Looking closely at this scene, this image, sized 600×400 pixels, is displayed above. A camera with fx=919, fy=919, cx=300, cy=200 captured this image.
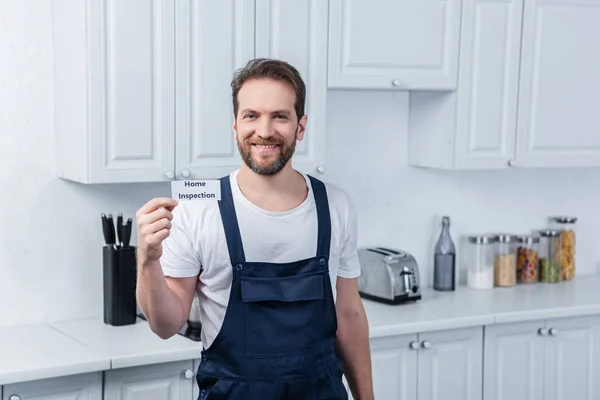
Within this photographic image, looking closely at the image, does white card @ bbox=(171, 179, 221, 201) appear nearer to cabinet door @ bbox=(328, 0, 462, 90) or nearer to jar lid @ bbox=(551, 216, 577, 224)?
cabinet door @ bbox=(328, 0, 462, 90)

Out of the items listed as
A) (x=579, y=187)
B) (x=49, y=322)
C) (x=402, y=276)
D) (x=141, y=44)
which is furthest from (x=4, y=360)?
(x=579, y=187)

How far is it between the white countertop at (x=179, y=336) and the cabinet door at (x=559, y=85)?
0.57m

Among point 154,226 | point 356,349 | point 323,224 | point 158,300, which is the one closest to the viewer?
point 154,226

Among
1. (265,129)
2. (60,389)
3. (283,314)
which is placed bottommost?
(60,389)

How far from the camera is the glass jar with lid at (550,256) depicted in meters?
4.19

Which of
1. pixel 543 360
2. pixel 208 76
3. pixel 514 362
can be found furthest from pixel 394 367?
pixel 208 76

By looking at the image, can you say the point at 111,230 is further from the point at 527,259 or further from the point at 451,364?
the point at 527,259

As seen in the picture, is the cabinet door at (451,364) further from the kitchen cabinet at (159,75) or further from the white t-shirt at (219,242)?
the white t-shirt at (219,242)

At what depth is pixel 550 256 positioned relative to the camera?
4227mm

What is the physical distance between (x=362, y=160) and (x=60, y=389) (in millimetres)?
1629

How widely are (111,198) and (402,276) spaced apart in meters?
1.17

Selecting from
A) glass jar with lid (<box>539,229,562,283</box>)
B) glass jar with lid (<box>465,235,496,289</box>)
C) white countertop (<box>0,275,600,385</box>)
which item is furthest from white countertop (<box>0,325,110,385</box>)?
glass jar with lid (<box>539,229,562,283</box>)

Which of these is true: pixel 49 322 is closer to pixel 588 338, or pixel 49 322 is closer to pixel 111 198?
pixel 111 198

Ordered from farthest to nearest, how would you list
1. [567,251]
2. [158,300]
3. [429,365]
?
[567,251] < [429,365] < [158,300]
